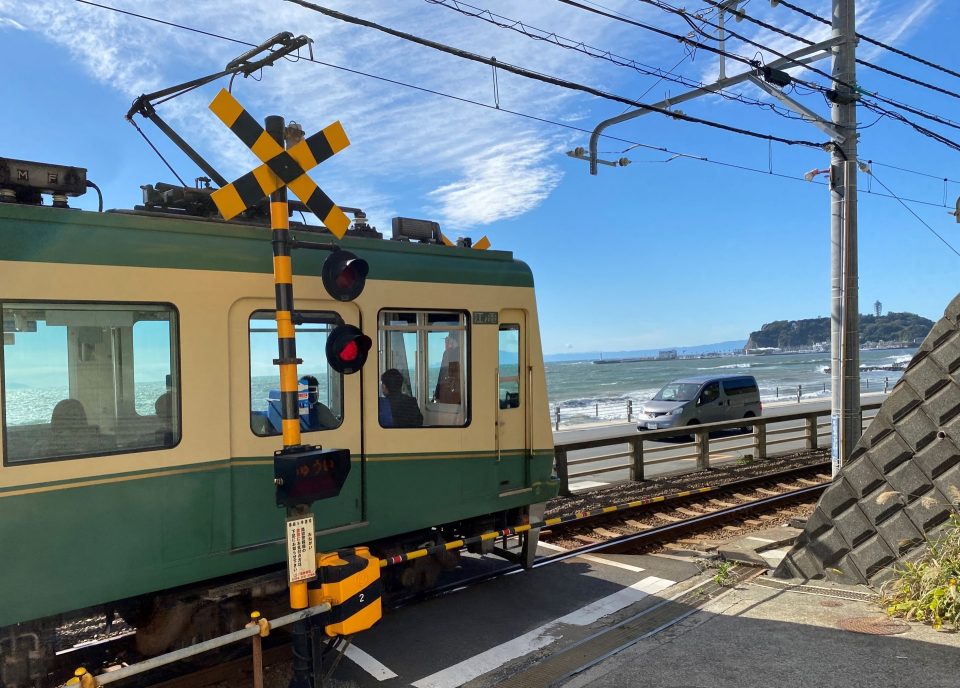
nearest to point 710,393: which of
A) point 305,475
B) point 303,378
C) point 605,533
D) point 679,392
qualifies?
point 679,392

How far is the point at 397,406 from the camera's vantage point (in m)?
6.22

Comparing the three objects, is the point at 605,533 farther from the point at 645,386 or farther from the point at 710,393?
the point at 645,386

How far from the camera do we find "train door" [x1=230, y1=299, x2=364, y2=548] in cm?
516

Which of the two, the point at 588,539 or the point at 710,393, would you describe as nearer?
the point at 588,539

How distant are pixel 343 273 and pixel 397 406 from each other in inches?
64.5

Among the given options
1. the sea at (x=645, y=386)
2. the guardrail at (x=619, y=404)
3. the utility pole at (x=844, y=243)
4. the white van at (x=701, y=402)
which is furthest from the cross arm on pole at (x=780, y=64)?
the guardrail at (x=619, y=404)

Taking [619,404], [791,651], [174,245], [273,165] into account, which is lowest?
[619,404]

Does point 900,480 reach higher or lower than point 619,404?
higher

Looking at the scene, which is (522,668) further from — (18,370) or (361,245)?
(18,370)

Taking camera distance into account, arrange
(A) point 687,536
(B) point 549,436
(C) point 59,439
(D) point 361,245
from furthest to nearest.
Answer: (A) point 687,536 < (B) point 549,436 < (D) point 361,245 < (C) point 59,439

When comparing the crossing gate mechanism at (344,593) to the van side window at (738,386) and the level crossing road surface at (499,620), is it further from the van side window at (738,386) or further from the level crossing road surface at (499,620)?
the van side window at (738,386)

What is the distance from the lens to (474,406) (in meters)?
6.73

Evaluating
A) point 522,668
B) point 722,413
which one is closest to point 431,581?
point 522,668

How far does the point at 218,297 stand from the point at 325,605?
89.5 inches
